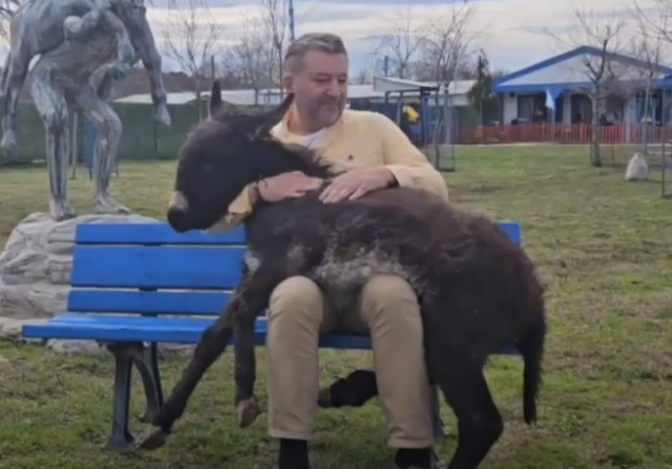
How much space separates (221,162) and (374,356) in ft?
3.13

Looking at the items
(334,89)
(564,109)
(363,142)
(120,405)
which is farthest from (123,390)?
(564,109)

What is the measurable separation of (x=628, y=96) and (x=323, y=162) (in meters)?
46.0

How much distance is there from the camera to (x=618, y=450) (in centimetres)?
503

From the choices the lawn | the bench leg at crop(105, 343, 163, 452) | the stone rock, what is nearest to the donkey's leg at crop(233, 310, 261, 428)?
the lawn

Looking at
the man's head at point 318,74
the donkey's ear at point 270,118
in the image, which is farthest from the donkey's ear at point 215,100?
the man's head at point 318,74

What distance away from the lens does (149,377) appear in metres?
5.24

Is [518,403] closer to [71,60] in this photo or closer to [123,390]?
[123,390]

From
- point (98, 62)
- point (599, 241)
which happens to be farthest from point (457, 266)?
point (599, 241)

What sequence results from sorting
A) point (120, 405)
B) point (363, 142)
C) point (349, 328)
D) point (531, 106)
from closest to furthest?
point (349, 328), point (363, 142), point (120, 405), point (531, 106)

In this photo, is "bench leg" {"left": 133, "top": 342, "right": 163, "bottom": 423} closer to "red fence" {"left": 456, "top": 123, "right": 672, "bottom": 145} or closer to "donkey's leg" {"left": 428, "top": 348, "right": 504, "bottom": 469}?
"donkey's leg" {"left": 428, "top": 348, "right": 504, "bottom": 469}

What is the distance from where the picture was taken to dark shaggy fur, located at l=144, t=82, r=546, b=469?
13.3 feet

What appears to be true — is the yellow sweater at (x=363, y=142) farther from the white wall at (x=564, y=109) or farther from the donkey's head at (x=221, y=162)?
the white wall at (x=564, y=109)

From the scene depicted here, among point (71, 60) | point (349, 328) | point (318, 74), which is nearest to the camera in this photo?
point (349, 328)

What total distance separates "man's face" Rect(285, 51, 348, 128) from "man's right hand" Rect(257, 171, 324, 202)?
35cm
